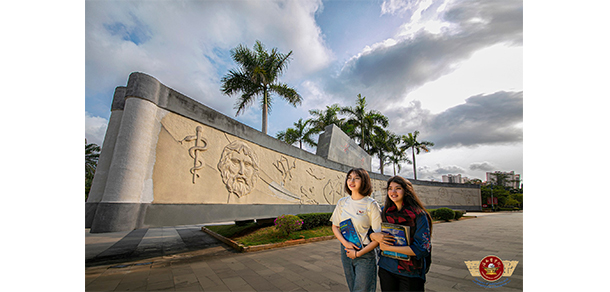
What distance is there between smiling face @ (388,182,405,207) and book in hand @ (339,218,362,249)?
442mm

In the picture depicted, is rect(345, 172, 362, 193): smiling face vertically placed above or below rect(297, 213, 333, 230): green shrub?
above

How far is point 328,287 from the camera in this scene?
3.26m

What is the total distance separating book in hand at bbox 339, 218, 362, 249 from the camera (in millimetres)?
2047

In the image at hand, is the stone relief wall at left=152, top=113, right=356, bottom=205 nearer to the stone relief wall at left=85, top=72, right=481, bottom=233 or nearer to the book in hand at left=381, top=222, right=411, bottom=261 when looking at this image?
the stone relief wall at left=85, top=72, right=481, bottom=233

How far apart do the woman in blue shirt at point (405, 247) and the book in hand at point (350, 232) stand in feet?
0.53

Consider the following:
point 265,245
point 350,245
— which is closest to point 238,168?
point 265,245

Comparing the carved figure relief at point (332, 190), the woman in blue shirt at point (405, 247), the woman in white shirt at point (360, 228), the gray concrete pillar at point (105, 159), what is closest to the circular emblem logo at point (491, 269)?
the woman in blue shirt at point (405, 247)

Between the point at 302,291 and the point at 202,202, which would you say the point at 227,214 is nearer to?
the point at 202,202

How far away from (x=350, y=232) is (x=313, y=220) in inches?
→ 267

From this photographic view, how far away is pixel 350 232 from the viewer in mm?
2113

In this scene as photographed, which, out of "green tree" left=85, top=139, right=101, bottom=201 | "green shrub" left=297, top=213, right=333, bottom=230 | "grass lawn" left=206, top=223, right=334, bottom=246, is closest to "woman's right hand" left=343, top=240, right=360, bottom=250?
"grass lawn" left=206, top=223, right=334, bottom=246

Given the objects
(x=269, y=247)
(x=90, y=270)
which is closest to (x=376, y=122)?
(x=269, y=247)

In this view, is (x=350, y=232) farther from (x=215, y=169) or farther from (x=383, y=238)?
(x=215, y=169)

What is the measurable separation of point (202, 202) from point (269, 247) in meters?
2.27
